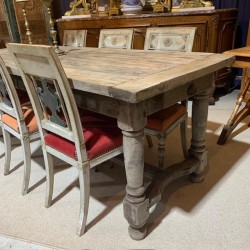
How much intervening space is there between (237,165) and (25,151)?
4.72 ft

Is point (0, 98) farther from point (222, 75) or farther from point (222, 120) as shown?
point (222, 75)

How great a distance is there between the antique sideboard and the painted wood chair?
942 mm

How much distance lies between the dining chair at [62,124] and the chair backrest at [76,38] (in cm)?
135

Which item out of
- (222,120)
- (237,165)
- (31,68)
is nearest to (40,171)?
(31,68)

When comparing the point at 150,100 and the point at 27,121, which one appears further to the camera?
the point at 27,121

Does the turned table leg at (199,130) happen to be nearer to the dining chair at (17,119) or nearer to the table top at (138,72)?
the table top at (138,72)

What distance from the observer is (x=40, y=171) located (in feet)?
6.56

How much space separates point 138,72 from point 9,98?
89 centimetres

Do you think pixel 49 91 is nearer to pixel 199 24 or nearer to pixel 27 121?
pixel 27 121

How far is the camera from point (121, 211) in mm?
1542

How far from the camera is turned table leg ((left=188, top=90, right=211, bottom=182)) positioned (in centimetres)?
153

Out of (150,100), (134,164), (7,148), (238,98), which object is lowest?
(7,148)

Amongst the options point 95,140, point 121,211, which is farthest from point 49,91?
point 121,211

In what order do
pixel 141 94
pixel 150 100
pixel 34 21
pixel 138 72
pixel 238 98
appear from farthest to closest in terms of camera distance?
pixel 34 21 < pixel 238 98 < pixel 138 72 < pixel 150 100 < pixel 141 94
